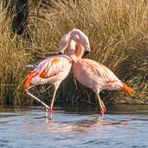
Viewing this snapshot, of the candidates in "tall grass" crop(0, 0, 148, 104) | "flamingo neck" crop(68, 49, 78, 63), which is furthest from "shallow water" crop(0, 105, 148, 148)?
"flamingo neck" crop(68, 49, 78, 63)

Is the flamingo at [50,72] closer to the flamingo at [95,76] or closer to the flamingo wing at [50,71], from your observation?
the flamingo wing at [50,71]

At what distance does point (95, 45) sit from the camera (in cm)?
1442

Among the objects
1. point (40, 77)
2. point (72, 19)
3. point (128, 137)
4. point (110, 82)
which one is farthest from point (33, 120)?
point (72, 19)

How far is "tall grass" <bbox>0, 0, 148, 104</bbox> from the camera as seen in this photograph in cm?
1427

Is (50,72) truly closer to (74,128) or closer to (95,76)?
(95,76)

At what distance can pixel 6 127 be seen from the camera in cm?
1073

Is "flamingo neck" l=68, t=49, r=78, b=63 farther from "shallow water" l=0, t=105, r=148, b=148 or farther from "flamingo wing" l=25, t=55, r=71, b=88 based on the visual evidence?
"shallow water" l=0, t=105, r=148, b=148

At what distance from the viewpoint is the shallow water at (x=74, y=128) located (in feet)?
30.4

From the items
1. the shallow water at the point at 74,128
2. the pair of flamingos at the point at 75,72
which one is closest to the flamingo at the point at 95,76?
the pair of flamingos at the point at 75,72

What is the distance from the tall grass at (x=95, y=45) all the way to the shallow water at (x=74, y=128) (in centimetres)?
74

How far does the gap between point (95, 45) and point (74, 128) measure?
4.06m

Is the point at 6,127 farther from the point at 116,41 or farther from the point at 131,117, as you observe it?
the point at 116,41

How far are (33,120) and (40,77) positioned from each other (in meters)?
0.79

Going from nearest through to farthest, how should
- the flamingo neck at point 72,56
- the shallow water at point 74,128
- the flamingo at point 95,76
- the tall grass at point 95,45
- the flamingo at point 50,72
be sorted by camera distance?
the shallow water at point 74,128, the flamingo at point 50,72, the flamingo at point 95,76, the flamingo neck at point 72,56, the tall grass at point 95,45
